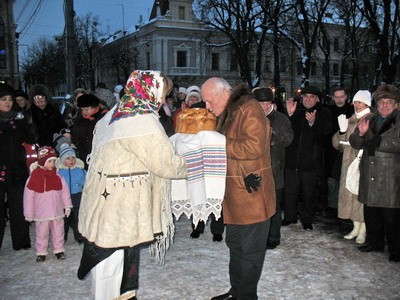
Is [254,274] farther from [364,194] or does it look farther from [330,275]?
[364,194]

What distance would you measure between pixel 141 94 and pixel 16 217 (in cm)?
314

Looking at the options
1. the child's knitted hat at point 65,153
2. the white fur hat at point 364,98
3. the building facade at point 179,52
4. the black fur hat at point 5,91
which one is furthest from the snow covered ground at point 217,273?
the building facade at point 179,52

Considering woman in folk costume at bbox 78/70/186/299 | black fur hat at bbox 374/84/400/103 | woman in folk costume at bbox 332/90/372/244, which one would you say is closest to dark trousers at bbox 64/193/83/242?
woman in folk costume at bbox 78/70/186/299

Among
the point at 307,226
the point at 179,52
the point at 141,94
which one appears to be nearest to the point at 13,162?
the point at 141,94

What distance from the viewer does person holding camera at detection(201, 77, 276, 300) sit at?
127 inches

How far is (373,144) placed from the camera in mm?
4500

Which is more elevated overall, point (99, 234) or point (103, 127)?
point (103, 127)

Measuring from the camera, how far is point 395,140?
441cm

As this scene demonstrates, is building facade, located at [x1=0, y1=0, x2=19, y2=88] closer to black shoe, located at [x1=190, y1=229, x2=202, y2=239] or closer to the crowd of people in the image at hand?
the crowd of people

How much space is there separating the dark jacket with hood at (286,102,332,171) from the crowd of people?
0.05ft

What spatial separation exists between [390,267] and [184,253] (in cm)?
240

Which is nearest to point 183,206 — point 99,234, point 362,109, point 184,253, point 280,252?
point 99,234

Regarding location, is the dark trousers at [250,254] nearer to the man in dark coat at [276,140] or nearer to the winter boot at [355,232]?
the man in dark coat at [276,140]

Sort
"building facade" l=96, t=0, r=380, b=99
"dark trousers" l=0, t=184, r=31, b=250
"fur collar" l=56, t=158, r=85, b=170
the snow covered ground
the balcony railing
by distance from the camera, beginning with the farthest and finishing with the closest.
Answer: the balcony railing → "building facade" l=96, t=0, r=380, b=99 → "fur collar" l=56, t=158, r=85, b=170 → "dark trousers" l=0, t=184, r=31, b=250 → the snow covered ground
